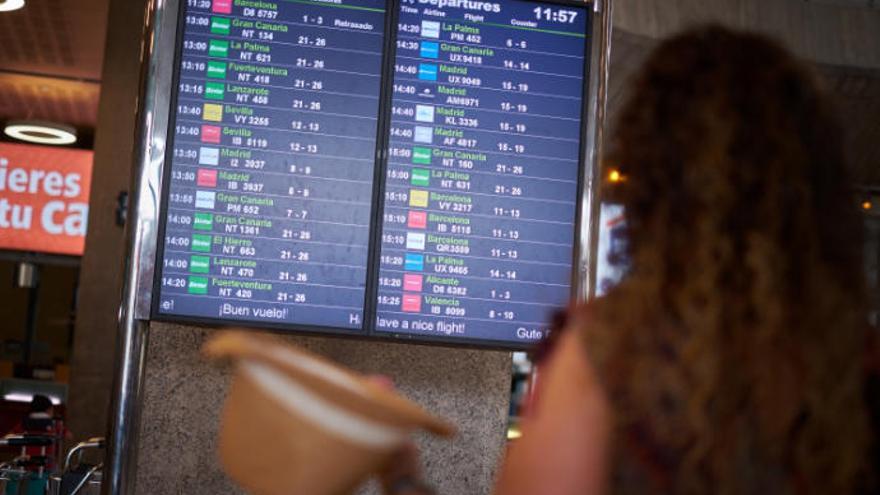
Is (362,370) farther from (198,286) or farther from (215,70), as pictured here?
(215,70)

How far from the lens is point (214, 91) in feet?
9.39

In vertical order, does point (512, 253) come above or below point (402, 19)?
below

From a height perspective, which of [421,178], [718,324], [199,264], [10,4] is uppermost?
[10,4]

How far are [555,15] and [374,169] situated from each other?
63cm

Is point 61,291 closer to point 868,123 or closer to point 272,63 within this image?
point 868,123

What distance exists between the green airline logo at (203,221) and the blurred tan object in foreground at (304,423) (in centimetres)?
164

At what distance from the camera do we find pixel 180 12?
2.87 m

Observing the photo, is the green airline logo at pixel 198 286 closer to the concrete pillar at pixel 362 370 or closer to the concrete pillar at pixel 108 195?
the concrete pillar at pixel 362 370

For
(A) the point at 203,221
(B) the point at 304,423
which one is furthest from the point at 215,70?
(B) the point at 304,423

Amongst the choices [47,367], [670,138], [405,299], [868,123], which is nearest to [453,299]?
[405,299]

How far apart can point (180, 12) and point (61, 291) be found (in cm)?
1557

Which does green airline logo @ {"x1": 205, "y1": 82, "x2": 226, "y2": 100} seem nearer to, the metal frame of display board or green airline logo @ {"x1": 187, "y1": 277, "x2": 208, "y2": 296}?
the metal frame of display board

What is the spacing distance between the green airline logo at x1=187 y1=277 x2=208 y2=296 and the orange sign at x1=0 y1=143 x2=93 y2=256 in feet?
23.2

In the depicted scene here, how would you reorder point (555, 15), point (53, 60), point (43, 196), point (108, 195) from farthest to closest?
1. point (43, 196)
2. point (53, 60)
3. point (108, 195)
4. point (555, 15)
